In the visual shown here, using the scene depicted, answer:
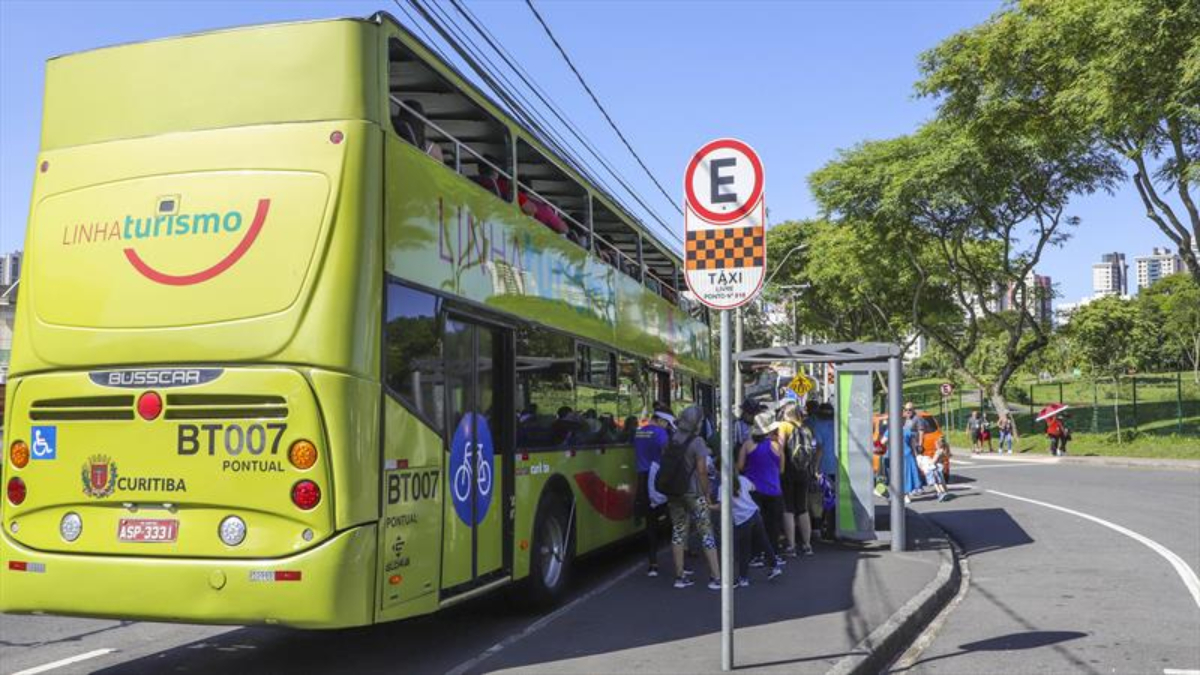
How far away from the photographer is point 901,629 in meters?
7.38

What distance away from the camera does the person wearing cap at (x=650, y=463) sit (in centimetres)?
1016

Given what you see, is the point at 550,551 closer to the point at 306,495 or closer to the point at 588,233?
the point at 588,233

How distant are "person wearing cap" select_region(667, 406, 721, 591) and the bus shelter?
3152 millimetres

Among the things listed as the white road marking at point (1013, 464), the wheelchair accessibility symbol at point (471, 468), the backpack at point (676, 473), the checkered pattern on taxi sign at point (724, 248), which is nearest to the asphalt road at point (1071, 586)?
the backpack at point (676, 473)

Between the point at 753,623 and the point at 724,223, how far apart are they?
326 centimetres

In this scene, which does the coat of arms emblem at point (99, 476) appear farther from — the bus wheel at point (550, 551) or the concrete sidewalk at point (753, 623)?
the bus wheel at point (550, 551)

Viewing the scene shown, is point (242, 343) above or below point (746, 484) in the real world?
above

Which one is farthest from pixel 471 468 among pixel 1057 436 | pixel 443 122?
pixel 1057 436

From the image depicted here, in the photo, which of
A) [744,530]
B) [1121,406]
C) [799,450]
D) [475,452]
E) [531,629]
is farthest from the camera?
[1121,406]

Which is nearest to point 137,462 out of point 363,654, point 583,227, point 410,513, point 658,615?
point 410,513

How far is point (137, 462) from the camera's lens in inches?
226

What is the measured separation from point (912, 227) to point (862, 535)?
23850 millimetres

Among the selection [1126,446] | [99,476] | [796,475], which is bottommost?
[1126,446]

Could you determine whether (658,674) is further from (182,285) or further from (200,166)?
(200,166)
